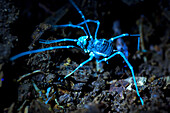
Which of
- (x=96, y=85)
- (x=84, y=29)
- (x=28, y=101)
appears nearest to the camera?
(x=28, y=101)

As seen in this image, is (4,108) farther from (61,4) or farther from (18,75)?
(61,4)

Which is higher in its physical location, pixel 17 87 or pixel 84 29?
pixel 84 29

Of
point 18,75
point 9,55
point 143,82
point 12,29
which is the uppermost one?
point 12,29

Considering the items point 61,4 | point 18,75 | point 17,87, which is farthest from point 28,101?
point 61,4

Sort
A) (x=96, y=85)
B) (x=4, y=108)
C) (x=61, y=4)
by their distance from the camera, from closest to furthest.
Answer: (x=4, y=108), (x=96, y=85), (x=61, y=4)

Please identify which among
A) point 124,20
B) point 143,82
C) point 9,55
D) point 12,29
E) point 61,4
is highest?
point 61,4

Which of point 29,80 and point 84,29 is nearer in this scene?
point 29,80

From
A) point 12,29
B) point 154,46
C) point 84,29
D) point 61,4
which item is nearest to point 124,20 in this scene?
point 154,46

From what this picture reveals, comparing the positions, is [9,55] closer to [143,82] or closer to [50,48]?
[50,48]

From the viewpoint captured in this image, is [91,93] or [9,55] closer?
[9,55]
